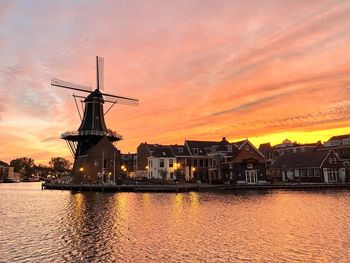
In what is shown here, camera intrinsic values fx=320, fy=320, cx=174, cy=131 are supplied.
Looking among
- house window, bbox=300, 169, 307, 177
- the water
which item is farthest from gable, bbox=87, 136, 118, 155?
house window, bbox=300, 169, 307, 177

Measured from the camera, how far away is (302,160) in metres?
79.9

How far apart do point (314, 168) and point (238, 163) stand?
59.4 ft

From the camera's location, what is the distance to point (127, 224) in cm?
2748

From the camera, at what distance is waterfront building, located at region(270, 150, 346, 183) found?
249 feet

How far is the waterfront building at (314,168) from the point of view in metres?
75.8

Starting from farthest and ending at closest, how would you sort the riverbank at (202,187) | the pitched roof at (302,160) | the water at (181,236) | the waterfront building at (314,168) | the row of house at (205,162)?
the row of house at (205,162) → the pitched roof at (302,160) → the waterfront building at (314,168) → the riverbank at (202,187) → the water at (181,236)

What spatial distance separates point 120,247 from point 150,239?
2676mm

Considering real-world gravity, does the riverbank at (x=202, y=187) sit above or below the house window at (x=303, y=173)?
below

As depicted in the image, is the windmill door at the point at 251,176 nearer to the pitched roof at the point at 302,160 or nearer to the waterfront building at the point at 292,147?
the pitched roof at the point at 302,160

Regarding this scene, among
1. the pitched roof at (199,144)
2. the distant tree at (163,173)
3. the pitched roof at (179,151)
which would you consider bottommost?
the distant tree at (163,173)

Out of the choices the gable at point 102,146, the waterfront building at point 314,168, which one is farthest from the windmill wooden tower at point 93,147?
the waterfront building at point 314,168

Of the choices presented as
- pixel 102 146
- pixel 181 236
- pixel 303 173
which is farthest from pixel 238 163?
pixel 181 236

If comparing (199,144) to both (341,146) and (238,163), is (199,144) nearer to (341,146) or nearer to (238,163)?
(238,163)

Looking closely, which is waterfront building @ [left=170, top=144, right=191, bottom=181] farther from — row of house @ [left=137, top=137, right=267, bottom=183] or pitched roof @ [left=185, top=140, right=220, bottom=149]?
pitched roof @ [left=185, top=140, right=220, bottom=149]
